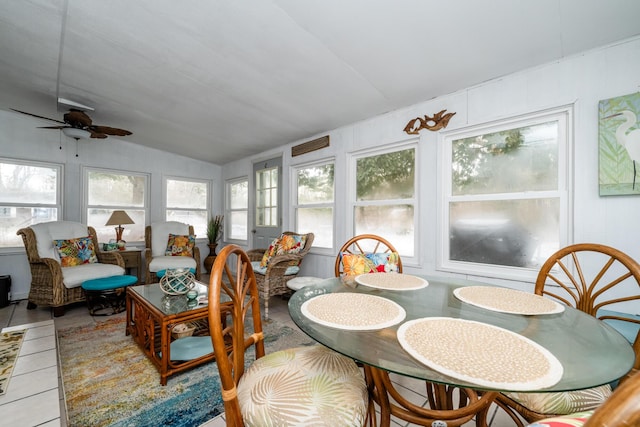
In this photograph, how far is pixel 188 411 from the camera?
4.99 feet

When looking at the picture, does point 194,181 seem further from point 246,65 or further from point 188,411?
point 188,411

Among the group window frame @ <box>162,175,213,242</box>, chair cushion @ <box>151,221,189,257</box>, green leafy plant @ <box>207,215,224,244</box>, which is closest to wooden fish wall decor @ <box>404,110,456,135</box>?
chair cushion @ <box>151,221,189,257</box>

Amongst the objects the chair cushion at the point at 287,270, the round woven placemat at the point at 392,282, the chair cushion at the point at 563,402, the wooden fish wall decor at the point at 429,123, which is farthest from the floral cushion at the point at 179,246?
the chair cushion at the point at 563,402

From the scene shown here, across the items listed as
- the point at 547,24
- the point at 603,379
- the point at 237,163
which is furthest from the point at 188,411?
the point at 237,163

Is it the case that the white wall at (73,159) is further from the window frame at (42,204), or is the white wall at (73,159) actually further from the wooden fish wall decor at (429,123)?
the wooden fish wall decor at (429,123)

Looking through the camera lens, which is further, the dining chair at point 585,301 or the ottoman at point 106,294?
the ottoman at point 106,294

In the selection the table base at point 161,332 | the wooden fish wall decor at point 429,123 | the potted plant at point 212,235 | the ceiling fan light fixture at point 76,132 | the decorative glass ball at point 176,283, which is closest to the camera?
the table base at point 161,332

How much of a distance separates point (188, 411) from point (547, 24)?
315 centimetres

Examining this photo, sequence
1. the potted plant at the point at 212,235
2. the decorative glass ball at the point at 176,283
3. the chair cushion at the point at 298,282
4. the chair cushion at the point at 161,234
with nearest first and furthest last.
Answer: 1. the decorative glass ball at the point at 176,283
2. the chair cushion at the point at 298,282
3. the chair cushion at the point at 161,234
4. the potted plant at the point at 212,235

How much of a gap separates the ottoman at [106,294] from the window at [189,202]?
6.60ft

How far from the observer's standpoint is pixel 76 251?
11.2 feet

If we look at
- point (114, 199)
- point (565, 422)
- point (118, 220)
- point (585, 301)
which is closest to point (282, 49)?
point (565, 422)

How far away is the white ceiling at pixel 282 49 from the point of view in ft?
5.35

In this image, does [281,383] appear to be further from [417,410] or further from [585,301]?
[585,301]
